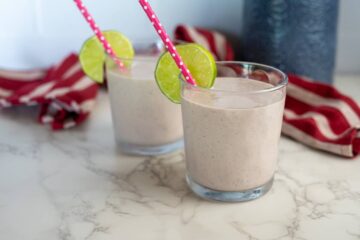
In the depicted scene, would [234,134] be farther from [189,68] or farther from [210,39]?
[210,39]

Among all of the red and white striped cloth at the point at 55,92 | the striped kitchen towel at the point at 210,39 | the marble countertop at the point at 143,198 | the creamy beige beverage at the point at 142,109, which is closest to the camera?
the marble countertop at the point at 143,198

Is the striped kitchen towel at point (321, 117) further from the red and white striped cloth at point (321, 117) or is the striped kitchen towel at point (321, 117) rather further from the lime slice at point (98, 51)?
the lime slice at point (98, 51)

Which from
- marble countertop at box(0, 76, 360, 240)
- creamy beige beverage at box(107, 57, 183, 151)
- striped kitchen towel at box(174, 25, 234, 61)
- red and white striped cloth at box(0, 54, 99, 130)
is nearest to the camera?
marble countertop at box(0, 76, 360, 240)

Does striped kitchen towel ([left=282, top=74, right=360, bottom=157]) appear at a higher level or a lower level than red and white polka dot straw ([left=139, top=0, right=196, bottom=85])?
lower

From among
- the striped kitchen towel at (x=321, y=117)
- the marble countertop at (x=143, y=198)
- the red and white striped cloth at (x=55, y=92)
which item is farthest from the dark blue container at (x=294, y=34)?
the red and white striped cloth at (x=55, y=92)

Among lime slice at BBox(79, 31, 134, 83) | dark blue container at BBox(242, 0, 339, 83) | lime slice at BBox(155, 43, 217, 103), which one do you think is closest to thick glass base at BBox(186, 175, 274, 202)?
lime slice at BBox(155, 43, 217, 103)

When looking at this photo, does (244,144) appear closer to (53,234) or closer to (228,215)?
(228,215)

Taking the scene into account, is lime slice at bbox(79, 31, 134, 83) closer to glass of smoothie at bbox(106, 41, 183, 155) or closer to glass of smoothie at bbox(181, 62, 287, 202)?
glass of smoothie at bbox(106, 41, 183, 155)
